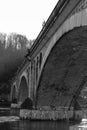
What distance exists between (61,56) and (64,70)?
4.17 metres

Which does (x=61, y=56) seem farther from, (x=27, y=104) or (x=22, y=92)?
(x=22, y=92)

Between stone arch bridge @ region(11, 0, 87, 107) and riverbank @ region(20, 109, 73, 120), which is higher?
stone arch bridge @ region(11, 0, 87, 107)

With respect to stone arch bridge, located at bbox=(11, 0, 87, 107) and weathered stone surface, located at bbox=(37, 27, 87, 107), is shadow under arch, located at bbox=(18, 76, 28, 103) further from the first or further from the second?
weathered stone surface, located at bbox=(37, 27, 87, 107)

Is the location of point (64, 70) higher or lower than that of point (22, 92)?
higher

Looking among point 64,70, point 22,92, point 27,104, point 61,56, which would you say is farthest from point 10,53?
point 61,56

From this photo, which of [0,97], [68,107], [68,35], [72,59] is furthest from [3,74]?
[68,35]

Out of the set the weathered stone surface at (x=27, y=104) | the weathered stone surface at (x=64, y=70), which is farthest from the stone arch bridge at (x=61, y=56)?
the weathered stone surface at (x=27, y=104)

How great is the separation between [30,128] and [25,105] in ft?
31.5

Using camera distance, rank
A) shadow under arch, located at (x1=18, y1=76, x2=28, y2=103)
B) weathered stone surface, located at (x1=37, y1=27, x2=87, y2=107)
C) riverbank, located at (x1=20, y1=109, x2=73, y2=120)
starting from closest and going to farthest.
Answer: weathered stone surface, located at (x1=37, y1=27, x2=87, y2=107), riverbank, located at (x1=20, y1=109, x2=73, y2=120), shadow under arch, located at (x1=18, y1=76, x2=28, y2=103)

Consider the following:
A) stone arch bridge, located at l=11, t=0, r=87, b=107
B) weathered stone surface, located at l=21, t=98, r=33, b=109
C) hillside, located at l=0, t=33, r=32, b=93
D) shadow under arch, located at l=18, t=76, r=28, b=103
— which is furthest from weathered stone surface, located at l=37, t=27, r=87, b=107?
hillside, located at l=0, t=33, r=32, b=93

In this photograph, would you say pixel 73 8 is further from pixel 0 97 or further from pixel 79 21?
pixel 0 97

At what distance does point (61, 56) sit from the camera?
26.3 meters

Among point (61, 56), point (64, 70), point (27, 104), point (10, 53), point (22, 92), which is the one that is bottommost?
point (27, 104)

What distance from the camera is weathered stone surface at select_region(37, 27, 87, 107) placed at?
22391mm
